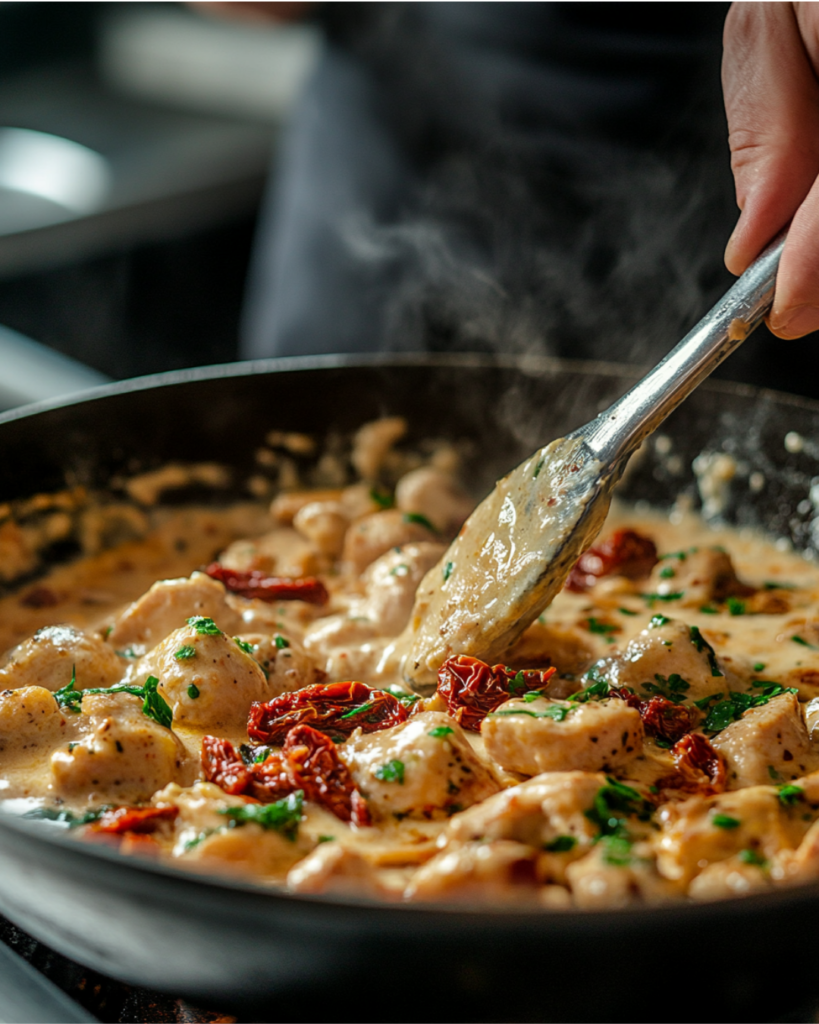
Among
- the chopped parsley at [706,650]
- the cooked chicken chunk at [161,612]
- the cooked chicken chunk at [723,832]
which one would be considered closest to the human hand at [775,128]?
the chopped parsley at [706,650]

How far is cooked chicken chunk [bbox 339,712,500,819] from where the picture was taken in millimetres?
1646

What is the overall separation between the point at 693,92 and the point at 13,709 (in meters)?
2.64

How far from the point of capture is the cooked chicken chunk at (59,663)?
2074mm

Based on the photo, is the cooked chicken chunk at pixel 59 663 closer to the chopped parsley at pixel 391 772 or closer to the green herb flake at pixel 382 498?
the chopped parsley at pixel 391 772

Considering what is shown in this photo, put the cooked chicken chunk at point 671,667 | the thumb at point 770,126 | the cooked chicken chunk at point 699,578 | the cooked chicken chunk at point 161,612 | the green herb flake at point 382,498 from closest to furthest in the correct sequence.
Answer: the thumb at point 770,126 < the cooked chicken chunk at point 671,667 < the cooked chicken chunk at point 161,612 < the cooked chicken chunk at point 699,578 < the green herb flake at point 382,498

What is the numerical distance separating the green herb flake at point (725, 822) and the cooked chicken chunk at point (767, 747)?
0.86ft

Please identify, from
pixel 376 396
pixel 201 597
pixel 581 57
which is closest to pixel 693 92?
pixel 581 57

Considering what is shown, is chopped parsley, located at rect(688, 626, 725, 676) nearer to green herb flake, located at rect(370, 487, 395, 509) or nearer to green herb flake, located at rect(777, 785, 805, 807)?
green herb flake, located at rect(777, 785, 805, 807)

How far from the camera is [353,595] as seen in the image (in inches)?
106

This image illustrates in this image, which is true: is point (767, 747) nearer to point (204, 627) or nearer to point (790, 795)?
point (790, 795)

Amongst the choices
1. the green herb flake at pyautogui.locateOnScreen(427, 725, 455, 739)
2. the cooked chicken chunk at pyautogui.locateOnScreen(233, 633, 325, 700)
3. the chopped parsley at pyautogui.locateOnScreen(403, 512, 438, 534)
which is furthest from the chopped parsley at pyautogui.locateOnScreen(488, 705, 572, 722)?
the chopped parsley at pyautogui.locateOnScreen(403, 512, 438, 534)

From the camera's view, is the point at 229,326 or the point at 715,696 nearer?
the point at 715,696

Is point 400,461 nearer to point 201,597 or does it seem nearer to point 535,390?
point 535,390

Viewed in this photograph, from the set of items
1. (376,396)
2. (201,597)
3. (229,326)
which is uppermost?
(229,326)
